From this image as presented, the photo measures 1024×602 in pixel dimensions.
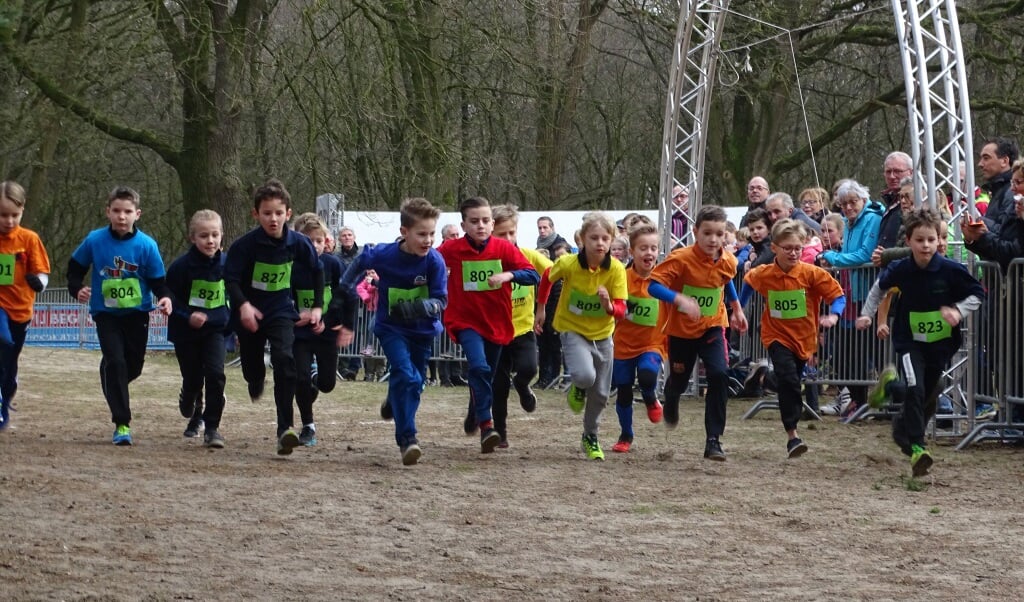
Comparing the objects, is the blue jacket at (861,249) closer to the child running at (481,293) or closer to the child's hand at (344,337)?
the child running at (481,293)

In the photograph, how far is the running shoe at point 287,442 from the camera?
9578 mm

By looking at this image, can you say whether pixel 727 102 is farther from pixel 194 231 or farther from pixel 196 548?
pixel 196 548

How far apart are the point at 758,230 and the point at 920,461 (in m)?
5.01

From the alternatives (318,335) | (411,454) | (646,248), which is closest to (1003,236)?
(646,248)

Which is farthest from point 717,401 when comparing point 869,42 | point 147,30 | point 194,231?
point 869,42

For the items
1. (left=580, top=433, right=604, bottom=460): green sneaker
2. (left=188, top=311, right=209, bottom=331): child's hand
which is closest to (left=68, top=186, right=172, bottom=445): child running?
(left=188, top=311, right=209, bottom=331): child's hand

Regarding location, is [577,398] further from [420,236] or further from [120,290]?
[120,290]

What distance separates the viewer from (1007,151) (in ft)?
36.9

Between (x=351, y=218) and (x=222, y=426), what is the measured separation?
1056cm

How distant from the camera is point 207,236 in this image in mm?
10547

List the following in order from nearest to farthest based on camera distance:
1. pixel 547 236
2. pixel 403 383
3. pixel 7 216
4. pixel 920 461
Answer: pixel 920 461, pixel 403 383, pixel 7 216, pixel 547 236

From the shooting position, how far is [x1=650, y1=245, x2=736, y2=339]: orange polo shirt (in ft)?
34.0

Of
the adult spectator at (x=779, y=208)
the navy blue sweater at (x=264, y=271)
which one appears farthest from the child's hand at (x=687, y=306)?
the adult spectator at (x=779, y=208)

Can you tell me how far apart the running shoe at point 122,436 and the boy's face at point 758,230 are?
5972 mm
